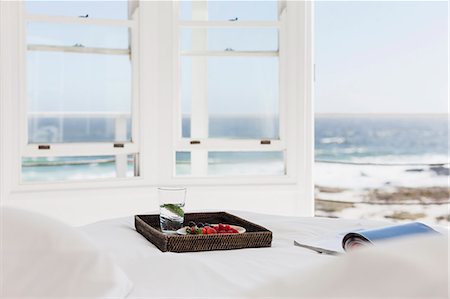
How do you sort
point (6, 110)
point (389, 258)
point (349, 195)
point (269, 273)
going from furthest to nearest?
1. point (349, 195)
2. point (6, 110)
3. point (269, 273)
4. point (389, 258)

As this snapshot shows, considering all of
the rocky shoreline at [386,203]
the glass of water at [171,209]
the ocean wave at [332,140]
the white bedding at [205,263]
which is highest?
the ocean wave at [332,140]

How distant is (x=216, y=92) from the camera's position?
4.04 meters

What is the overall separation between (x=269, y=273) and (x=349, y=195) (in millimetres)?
9457

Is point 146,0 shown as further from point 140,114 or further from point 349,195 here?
point 349,195

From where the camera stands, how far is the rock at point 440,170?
34.5 feet

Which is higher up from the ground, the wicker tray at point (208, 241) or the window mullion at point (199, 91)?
the window mullion at point (199, 91)

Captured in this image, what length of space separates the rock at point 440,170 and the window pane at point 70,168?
25.6ft

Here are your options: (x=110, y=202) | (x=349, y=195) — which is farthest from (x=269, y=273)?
(x=349, y=195)

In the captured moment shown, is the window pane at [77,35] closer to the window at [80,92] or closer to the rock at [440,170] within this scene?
the window at [80,92]

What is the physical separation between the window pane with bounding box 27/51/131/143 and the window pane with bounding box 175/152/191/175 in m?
0.35

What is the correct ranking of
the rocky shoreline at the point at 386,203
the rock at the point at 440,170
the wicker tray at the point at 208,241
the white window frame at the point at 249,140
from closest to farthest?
the wicker tray at the point at 208,241 < the white window frame at the point at 249,140 < the rocky shoreline at the point at 386,203 < the rock at the point at 440,170

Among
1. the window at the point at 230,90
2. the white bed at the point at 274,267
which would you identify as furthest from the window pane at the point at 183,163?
the white bed at the point at 274,267

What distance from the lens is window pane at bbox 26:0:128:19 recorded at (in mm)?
3645

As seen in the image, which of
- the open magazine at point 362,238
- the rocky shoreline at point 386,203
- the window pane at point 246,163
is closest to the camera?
the open magazine at point 362,238
